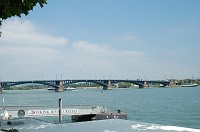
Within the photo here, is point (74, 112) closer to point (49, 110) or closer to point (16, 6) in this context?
point (49, 110)

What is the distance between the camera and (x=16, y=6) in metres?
8.84

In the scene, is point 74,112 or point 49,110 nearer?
point 49,110

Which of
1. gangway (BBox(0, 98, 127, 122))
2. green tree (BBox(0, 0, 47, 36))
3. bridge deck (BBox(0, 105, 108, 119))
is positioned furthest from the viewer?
gangway (BBox(0, 98, 127, 122))

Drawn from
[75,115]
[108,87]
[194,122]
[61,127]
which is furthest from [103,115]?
[108,87]

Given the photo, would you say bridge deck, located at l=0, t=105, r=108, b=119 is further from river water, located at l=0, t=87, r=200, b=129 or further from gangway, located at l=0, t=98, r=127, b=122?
river water, located at l=0, t=87, r=200, b=129

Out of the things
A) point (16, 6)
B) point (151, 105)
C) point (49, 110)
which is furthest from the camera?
point (151, 105)

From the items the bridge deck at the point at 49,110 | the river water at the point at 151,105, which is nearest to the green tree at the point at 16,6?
the bridge deck at the point at 49,110

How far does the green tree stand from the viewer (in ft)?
28.6

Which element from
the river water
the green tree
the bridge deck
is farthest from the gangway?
the green tree

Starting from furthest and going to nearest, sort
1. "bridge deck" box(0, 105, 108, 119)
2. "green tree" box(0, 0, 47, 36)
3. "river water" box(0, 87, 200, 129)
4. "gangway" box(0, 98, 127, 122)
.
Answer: "river water" box(0, 87, 200, 129), "gangway" box(0, 98, 127, 122), "bridge deck" box(0, 105, 108, 119), "green tree" box(0, 0, 47, 36)

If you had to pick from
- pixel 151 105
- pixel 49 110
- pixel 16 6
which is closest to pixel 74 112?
pixel 49 110

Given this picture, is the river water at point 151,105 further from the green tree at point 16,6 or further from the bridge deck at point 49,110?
the green tree at point 16,6

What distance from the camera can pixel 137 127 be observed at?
1425 centimetres

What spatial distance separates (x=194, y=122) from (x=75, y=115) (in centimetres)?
1473
